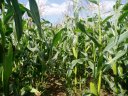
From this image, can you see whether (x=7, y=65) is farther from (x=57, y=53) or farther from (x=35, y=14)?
(x=57, y=53)

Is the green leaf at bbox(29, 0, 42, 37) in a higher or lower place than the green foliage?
higher

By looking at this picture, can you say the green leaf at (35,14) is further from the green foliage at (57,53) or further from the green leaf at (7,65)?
the green leaf at (7,65)

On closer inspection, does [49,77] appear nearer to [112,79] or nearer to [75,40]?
[75,40]

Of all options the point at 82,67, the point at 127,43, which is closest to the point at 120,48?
the point at 127,43

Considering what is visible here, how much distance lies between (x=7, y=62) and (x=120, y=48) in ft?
4.45

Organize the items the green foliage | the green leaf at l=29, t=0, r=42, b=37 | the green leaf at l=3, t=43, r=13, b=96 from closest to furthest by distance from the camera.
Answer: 1. the green leaf at l=29, t=0, r=42, b=37
2. the green foliage
3. the green leaf at l=3, t=43, r=13, b=96

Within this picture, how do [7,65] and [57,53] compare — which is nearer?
[7,65]

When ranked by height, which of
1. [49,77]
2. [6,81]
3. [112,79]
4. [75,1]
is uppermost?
[75,1]

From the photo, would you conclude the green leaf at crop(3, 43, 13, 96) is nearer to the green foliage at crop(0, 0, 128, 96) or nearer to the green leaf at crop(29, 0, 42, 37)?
the green foliage at crop(0, 0, 128, 96)

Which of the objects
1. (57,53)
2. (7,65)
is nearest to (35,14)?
(7,65)

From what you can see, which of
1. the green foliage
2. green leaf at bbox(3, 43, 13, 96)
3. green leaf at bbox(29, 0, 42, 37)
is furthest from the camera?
green leaf at bbox(3, 43, 13, 96)

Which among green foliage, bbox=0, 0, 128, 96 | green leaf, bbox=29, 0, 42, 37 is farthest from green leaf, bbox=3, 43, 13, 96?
green leaf, bbox=29, 0, 42, 37

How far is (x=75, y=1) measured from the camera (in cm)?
318

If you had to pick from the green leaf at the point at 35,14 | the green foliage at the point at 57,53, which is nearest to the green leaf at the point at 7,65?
the green foliage at the point at 57,53
